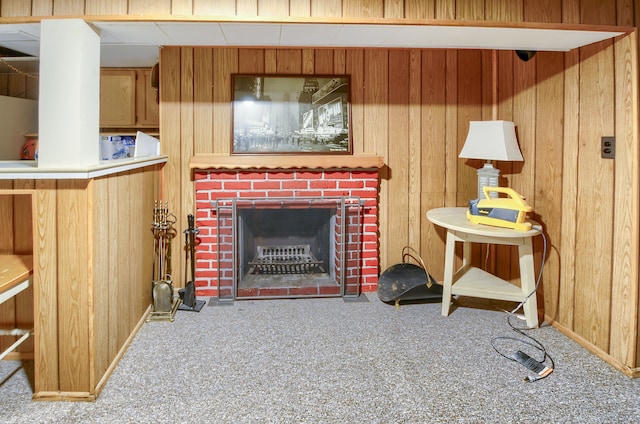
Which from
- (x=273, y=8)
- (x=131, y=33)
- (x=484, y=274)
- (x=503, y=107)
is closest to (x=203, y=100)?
(x=131, y=33)

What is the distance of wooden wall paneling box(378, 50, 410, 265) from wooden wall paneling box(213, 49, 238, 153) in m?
0.98

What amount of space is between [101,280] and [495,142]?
237 centimetres

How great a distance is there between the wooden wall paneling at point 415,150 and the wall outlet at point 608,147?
4.37 ft

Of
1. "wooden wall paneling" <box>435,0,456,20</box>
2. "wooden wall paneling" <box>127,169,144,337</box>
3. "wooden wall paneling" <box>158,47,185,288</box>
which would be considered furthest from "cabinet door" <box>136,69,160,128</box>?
"wooden wall paneling" <box>435,0,456,20</box>

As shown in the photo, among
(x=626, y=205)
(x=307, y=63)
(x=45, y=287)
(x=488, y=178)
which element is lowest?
(x=45, y=287)

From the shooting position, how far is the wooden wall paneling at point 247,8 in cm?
199

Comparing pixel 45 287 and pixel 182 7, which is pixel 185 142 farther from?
pixel 45 287

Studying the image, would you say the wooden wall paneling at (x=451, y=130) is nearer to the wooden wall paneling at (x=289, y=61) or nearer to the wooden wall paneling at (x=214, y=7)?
the wooden wall paneling at (x=289, y=61)

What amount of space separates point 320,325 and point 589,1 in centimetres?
215

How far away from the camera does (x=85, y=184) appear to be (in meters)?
1.90

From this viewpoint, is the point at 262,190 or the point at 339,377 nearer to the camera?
the point at 339,377

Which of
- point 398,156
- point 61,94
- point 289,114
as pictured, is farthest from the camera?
point 398,156

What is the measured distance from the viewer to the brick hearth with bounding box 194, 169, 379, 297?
3.26 metres

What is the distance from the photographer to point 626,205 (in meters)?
2.17
